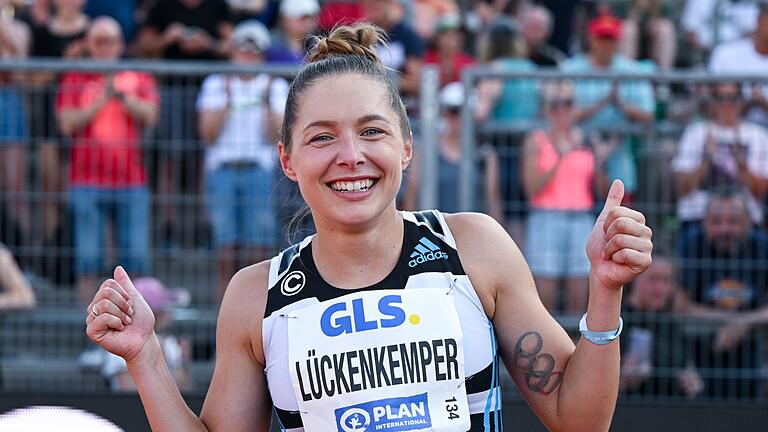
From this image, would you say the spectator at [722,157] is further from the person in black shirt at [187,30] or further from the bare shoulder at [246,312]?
the bare shoulder at [246,312]

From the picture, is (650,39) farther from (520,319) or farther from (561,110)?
(520,319)

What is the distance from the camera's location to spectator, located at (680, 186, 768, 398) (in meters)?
6.48

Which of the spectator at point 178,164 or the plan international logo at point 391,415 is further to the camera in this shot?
the spectator at point 178,164

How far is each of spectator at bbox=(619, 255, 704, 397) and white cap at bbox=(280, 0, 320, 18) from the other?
2.83 meters

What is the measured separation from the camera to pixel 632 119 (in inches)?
262

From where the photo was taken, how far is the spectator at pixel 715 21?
29.5 feet

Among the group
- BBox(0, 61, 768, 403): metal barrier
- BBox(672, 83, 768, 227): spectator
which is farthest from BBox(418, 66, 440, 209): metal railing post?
BBox(672, 83, 768, 227): spectator

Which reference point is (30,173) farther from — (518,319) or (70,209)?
(518,319)

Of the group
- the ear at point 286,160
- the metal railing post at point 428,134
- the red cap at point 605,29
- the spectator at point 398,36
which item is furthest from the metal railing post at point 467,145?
the ear at point 286,160

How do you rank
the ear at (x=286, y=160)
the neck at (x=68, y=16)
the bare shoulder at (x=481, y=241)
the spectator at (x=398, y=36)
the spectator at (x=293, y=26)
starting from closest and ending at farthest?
1. the bare shoulder at (x=481, y=241)
2. the ear at (x=286, y=160)
3. the spectator at (x=293, y=26)
4. the spectator at (x=398, y=36)
5. the neck at (x=68, y=16)

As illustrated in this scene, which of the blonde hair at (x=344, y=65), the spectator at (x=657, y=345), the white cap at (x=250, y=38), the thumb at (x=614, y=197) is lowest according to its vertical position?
the spectator at (x=657, y=345)

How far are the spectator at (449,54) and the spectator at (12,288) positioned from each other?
290cm

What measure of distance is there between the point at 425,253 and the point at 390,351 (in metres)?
0.31

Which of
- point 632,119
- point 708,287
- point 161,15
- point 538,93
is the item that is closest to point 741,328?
point 708,287
